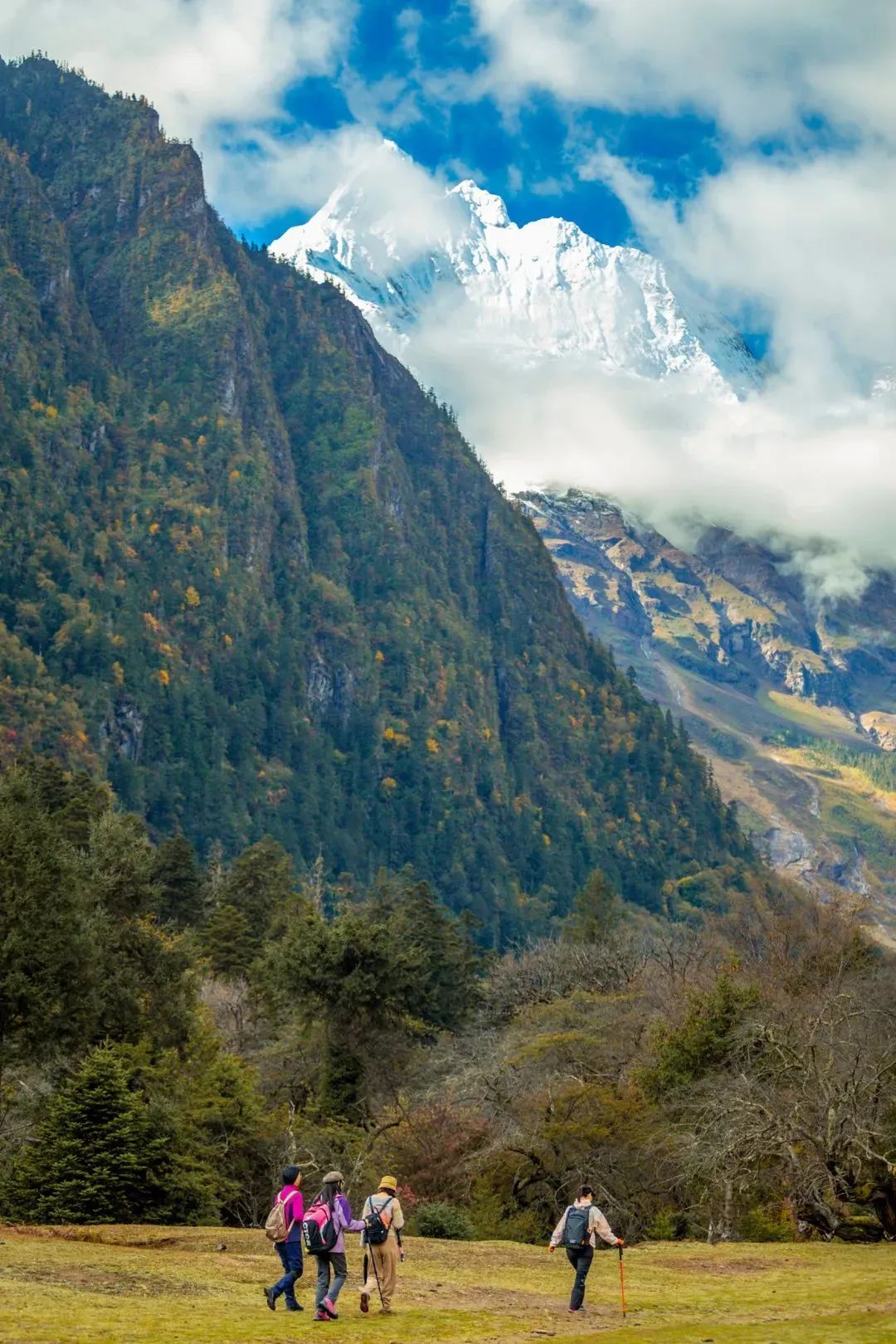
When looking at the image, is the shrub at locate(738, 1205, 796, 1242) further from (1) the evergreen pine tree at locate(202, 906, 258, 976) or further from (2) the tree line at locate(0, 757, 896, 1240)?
(1) the evergreen pine tree at locate(202, 906, 258, 976)

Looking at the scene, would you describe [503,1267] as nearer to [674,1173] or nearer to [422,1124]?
[674,1173]

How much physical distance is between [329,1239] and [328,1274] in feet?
2.13

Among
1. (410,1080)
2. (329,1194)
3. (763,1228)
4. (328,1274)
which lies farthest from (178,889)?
(328,1274)

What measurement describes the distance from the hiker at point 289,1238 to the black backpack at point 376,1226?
51.5 inches

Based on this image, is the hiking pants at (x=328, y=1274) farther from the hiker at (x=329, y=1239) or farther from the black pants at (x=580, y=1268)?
the black pants at (x=580, y=1268)

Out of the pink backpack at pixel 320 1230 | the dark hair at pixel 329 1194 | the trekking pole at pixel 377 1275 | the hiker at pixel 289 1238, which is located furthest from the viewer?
the hiker at pixel 289 1238

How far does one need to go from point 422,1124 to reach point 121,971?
13.5 m

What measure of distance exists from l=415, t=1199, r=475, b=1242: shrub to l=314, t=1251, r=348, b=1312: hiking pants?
21.0 m

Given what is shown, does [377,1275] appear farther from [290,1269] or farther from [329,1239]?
[290,1269]

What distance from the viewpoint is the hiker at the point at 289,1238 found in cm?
2472

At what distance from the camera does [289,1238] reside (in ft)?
82.5

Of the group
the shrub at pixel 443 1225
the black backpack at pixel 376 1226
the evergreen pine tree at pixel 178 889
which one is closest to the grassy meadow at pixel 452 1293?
the black backpack at pixel 376 1226

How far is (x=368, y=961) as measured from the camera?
66.4 meters

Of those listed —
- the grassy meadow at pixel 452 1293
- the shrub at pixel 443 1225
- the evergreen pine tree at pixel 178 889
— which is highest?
the evergreen pine tree at pixel 178 889
